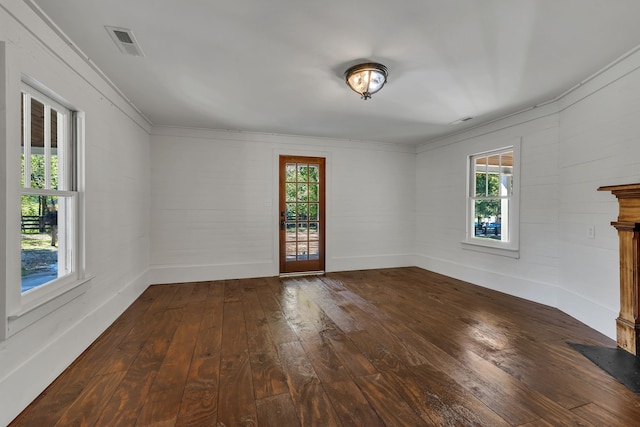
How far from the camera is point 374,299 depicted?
3916 millimetres

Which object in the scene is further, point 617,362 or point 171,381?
point 617,362

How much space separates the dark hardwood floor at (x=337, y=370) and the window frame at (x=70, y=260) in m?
0.56

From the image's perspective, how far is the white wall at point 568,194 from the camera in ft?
8.88

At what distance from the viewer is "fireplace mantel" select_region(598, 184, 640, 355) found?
241 centimetres

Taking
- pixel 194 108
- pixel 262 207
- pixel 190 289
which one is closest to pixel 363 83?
pixel 194 108

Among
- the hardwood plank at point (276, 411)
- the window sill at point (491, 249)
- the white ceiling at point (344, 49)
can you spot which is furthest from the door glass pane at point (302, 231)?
the hardwood plank at point (276, 411)

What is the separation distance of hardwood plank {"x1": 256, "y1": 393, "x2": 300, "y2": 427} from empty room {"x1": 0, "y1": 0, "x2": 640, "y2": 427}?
0.06 ft

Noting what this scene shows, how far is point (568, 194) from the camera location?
3357 millimetres

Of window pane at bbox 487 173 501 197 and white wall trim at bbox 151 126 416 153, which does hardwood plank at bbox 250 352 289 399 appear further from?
window pane at bbox 487 173 501 197

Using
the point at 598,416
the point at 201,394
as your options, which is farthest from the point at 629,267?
the point at 201,394

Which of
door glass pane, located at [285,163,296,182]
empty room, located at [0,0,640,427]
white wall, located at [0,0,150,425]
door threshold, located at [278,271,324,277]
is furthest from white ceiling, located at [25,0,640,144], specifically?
door threshold, located at [278,271,324,277]

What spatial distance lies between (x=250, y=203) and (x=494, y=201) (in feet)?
13.2

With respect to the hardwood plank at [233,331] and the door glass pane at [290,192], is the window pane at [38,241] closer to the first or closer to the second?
the hardwood plank at [233,331]

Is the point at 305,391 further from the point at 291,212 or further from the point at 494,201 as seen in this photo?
the point at 494,201
